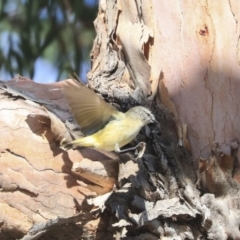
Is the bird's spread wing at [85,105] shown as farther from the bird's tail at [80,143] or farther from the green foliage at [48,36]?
the green foliage at [48,36]

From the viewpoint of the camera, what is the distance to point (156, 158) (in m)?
1.04

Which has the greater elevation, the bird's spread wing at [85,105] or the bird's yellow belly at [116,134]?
the bird's spread wing at [85,105]

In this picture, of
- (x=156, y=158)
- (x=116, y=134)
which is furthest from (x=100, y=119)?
(x=156, y=158)

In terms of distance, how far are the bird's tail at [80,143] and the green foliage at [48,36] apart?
164cm

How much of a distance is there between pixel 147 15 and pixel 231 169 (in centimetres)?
39

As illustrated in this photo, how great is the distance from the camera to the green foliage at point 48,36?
2738 millimetres

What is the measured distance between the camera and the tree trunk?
3.26ft

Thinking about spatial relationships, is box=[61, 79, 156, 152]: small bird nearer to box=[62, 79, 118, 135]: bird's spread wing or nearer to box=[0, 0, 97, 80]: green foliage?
box=[62, 79, 118, 135]: bird's spread wing

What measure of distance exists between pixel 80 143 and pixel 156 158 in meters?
0.14

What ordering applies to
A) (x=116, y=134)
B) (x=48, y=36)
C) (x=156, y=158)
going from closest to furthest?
(x=156, y=158)
(x=116, y=134)
(x=48, y=36)

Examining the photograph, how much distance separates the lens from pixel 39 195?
102 centimetres

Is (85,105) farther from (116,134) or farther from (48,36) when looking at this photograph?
(48,36)

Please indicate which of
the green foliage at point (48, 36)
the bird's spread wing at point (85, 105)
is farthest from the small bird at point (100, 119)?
the green foliage at point (48, 36)

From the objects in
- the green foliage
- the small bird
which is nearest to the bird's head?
the small bird
